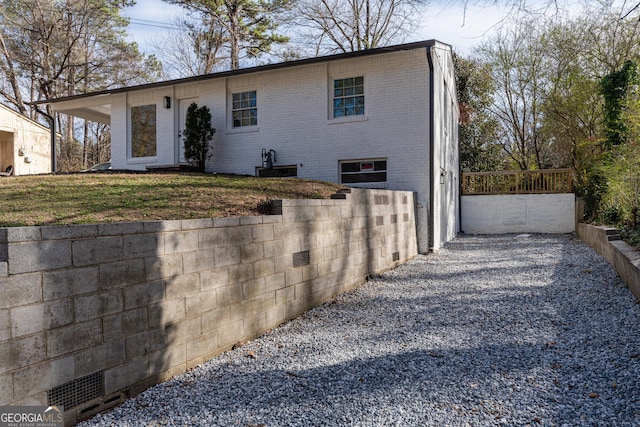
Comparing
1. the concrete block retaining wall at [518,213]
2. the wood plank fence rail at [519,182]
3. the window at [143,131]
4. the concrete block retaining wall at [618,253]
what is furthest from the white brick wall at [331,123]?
the concrete block retaining wall at [618,253]

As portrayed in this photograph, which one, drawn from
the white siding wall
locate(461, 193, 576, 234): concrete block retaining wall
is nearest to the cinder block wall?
the white siding wall

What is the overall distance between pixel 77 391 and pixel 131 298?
64 centimetres

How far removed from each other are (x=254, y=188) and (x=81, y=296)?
3.89 metres

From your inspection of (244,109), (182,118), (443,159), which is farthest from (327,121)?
(182,118)

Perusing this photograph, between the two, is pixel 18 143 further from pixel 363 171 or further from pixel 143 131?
pixel 363 171

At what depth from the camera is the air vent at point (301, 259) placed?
5.13 metres

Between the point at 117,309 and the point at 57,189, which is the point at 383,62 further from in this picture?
the point at 117,309

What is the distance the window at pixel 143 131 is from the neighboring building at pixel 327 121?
32mm

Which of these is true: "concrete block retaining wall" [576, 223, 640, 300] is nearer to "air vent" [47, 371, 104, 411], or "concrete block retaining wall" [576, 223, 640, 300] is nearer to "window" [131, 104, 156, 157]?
"air vent" [47, 371, 104, 411]

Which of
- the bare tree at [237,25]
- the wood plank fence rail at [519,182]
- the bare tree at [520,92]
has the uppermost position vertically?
the bare tree at [237,25]

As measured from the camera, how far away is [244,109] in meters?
12.7

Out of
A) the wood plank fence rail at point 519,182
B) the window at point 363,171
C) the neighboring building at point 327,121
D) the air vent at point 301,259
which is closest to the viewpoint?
the air vent at point 301,259

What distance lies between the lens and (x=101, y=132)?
88.6ft

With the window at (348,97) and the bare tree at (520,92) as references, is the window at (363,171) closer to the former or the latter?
the window at (348,97)
